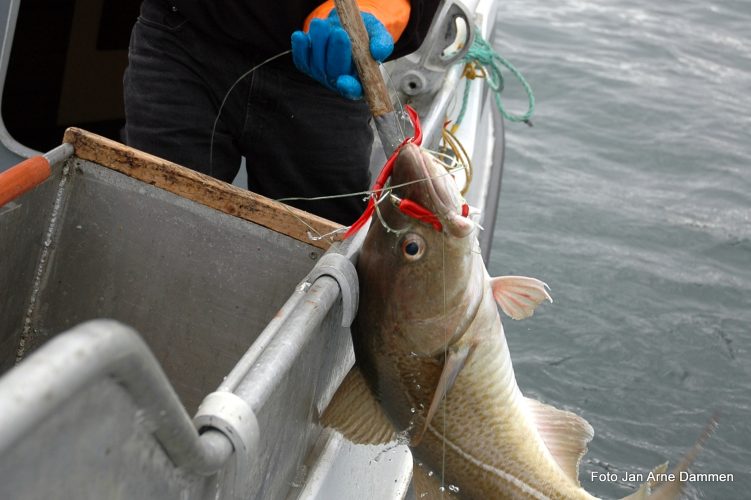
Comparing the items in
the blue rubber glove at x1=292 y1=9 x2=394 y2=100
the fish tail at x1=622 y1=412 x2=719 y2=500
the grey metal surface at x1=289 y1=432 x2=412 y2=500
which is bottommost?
the grey metal surface at x1=289 y1=432 x2=412 y2=500

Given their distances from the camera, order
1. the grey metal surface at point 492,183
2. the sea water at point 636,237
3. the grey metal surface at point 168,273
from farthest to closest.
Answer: the grey metal surface at point 492,183 → the sea water at point 636,237 → the grey metal surface at point 168,273

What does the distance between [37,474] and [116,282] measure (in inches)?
70.8

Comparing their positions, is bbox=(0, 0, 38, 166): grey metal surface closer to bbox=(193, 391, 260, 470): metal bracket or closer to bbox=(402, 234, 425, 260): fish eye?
bbox=(402, 234, 425, 260): fish eye

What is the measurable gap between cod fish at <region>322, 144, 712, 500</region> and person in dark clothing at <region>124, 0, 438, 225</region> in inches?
28.3

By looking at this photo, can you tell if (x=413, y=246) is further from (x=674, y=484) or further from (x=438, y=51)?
(x=438, y=51)

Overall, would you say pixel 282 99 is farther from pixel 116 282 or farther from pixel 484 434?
pixel 484 434

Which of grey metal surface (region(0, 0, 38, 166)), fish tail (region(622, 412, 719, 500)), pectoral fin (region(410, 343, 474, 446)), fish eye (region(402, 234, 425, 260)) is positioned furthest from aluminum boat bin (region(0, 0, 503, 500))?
grey metal surface (region(0, 0, 38, 166))

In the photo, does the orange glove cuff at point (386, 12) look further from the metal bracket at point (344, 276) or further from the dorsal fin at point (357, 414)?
the dorsal fin at point (357, 414)

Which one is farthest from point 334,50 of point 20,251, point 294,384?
point 20,251

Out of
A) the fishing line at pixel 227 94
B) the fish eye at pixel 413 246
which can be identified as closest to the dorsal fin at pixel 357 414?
the fish eye at pixel 413 246

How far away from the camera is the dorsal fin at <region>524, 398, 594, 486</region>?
8.58 ft

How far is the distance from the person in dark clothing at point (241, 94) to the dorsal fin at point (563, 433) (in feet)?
3.25

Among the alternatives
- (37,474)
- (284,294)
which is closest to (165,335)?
(284,294)

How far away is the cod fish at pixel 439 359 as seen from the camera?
225 cm
